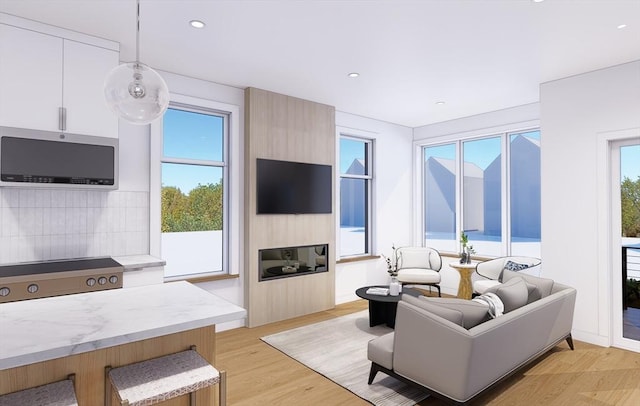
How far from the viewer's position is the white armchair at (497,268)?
189 inches

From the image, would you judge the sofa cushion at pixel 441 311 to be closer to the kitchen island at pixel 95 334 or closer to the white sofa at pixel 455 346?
the white sofa at pixel 455 346

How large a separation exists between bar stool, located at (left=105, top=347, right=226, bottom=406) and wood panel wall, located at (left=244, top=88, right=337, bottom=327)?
269cm

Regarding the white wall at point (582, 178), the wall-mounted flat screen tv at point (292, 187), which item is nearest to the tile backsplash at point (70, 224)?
the wall-mounted flat screen tv at point (292, 187)

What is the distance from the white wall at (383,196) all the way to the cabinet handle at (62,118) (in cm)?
341

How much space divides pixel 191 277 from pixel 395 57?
3.21 metres

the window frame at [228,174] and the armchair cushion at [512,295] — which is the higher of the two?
the window frame at [228,174]

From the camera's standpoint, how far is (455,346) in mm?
2367

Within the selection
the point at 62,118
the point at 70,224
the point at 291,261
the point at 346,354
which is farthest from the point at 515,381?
the point at 62,118

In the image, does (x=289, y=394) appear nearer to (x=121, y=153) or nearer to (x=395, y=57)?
(x=121, y=153)

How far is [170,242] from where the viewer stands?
13.5 ft

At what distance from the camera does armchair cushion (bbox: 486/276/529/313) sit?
→ 9.72 feet

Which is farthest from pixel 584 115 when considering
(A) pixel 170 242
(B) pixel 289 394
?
(A) pixel 170 242

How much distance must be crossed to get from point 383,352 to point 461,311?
27.3 inches

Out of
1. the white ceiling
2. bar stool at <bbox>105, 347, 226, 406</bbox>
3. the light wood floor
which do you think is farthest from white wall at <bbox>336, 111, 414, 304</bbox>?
bar stool at <bbox>105, 347, 226, 406</bbox>
